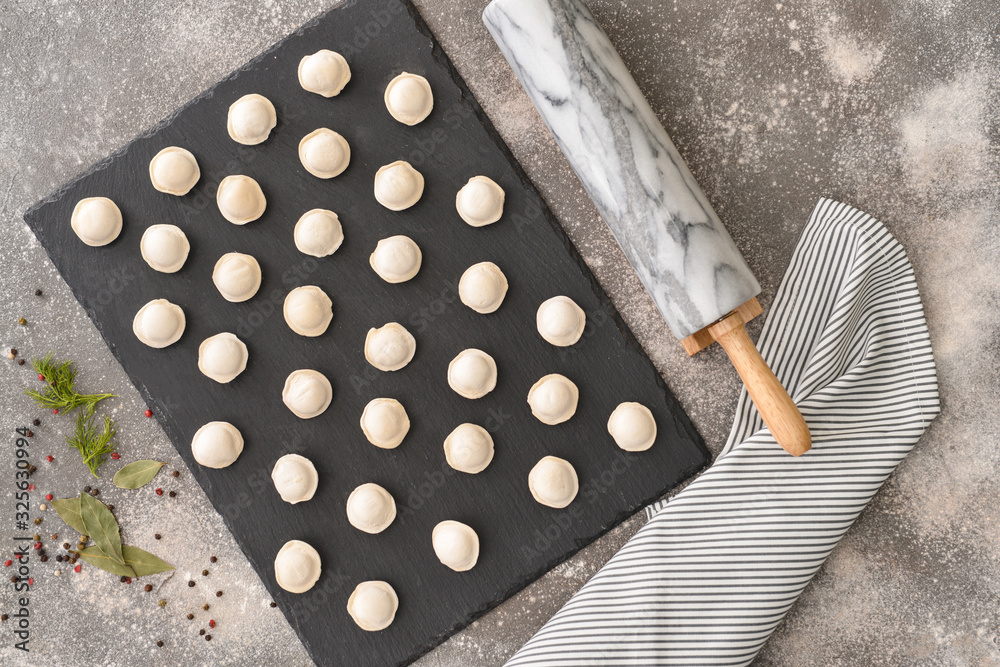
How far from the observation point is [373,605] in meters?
1.07

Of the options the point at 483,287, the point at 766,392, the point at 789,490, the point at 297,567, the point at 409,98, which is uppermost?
the point at 409,98

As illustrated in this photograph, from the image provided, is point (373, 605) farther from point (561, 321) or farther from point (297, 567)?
point (561, 321)

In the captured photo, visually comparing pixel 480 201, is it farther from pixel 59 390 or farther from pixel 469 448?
pixel 59 390

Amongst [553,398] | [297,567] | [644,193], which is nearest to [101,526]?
[297,567]

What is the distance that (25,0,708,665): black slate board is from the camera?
1.10 metres

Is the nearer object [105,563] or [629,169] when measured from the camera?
[629,169]

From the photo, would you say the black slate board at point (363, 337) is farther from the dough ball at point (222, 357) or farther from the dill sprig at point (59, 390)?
the dill sprig at point (59, 390)

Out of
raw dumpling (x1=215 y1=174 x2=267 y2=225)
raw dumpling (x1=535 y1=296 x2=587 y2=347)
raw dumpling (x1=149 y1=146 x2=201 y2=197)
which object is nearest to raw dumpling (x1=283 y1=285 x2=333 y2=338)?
raw dumpling (x1=215 y1=174 x2=267 y2=225)

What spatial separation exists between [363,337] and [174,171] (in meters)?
0.43

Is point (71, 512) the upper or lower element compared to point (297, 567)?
upper

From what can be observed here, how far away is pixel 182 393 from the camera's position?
111 centimetres

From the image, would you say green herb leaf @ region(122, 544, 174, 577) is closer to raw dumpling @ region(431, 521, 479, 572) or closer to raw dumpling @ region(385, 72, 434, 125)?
raw dumpling @ region(431, 521, 479, 572)

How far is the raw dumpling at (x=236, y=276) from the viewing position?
108 centimetres

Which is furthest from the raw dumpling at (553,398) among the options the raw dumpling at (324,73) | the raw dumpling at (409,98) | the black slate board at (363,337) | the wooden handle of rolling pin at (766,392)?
the raw dumpling at (324,73)
